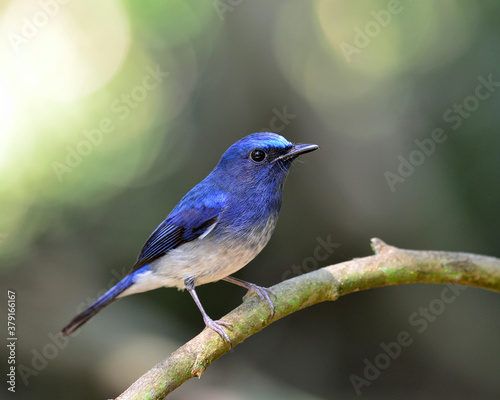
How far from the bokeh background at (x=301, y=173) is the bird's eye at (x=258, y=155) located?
2.44 metres

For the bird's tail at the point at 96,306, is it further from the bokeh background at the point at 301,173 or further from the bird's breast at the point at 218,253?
the bokeh background at the point at 301,173

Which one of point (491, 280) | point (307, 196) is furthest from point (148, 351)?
point (491, 280)

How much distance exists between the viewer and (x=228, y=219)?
2754mm

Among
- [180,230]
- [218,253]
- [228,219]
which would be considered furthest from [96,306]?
[228,219]

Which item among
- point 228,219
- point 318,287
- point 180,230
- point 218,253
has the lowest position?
point 318,287

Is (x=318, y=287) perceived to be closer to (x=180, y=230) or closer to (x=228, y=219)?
(x=228, y=219)

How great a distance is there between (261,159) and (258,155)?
0.03 m

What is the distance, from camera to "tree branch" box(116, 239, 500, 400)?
209 centimetres

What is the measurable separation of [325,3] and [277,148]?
3.64 m

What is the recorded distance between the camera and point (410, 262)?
2873mm

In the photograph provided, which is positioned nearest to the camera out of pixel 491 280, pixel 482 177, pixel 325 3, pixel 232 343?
pixel 232 343

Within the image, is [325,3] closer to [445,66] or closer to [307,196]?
[445,66]

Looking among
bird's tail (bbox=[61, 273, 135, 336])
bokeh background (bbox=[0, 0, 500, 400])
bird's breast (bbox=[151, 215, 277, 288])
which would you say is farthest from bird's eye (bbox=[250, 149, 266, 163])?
bokeh background (bbox=[0, 0, 500, 400])

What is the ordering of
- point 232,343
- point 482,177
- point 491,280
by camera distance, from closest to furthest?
point 232,343, point 491,280, point 482,177
